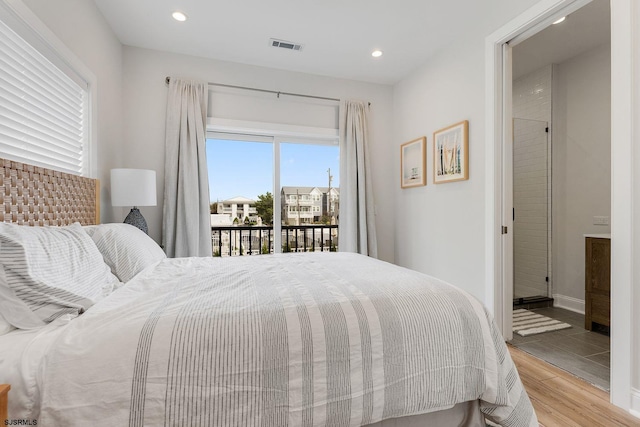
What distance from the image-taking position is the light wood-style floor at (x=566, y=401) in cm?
153

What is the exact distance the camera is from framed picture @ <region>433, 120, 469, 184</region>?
2758mm

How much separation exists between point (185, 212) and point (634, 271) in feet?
11.2

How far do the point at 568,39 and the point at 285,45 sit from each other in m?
2.85

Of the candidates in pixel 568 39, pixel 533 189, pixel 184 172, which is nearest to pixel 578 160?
pixel 533 189

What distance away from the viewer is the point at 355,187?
3.72 meters

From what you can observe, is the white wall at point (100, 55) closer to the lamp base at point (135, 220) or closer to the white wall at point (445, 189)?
the lamp base at point (135, 220)

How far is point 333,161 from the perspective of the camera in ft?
12.9

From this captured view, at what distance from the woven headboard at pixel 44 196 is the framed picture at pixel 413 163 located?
3121 mm

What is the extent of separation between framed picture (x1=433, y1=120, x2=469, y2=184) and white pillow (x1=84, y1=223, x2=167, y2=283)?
105 inches

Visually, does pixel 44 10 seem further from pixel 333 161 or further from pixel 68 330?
pixel 333 161

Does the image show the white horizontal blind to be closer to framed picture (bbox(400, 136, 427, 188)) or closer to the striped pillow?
the striped pillow

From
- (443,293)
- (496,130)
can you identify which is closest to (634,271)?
(443,293)

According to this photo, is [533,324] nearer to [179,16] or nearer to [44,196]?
[44,196]

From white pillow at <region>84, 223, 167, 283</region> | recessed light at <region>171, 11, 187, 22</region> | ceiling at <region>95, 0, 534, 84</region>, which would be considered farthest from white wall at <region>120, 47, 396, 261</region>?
white pillow at <region>84, 223, 167, 283</region>
